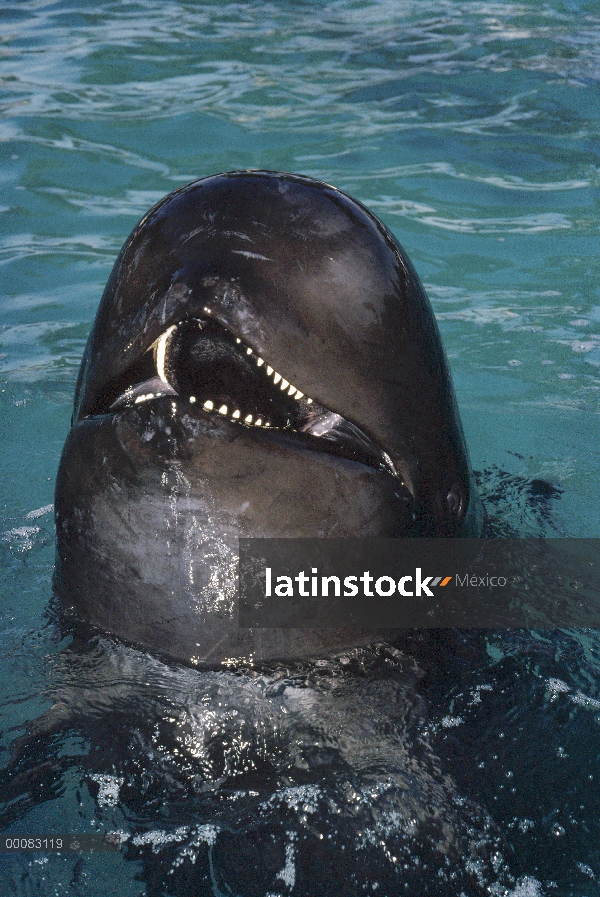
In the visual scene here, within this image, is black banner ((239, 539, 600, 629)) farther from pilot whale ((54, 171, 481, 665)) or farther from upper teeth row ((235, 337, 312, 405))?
upper teeth row ((235, 337, 312, 405))

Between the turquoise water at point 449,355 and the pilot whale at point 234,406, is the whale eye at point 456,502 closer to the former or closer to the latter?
the pilot whale at point 234,406

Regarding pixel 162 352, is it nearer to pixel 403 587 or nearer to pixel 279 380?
pixel 279 380

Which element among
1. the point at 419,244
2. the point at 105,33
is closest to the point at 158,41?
the point at 105,33

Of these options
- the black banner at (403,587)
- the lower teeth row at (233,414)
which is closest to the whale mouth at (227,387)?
the lower teeth row at (233,414)

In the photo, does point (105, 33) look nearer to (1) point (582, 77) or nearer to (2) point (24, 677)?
(1) point (582, 77)

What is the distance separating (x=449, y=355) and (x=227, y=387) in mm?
4427

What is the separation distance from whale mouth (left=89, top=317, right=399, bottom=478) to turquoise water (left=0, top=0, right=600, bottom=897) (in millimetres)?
726

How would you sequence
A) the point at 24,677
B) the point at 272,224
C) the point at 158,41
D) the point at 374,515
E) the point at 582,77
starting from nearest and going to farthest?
the point at 272,224 → the point at 374,515 → the point at 24,677 → the point at 582,77 → the point at 158,41

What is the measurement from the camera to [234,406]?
2.78 metres

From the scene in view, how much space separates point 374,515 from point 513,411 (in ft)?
12.0

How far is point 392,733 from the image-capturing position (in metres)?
2.98

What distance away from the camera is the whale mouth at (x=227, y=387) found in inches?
107

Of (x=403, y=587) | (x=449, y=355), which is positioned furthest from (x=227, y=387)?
(x=449, y=355)

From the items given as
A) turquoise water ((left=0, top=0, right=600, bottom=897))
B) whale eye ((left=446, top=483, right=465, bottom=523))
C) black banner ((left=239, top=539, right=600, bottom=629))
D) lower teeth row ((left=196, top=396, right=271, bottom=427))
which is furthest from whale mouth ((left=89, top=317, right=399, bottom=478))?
turquoise water ((left=0, top=0, right=600, bottom=897))
